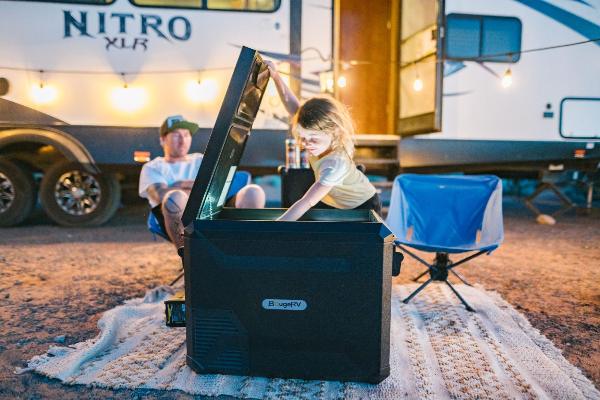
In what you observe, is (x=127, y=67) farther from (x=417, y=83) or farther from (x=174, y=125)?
(x=417, y=83)

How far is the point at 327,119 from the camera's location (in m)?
1.85

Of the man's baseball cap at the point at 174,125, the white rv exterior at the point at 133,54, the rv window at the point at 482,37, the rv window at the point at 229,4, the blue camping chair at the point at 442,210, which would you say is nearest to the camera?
the blue camping chair at the point at 442,210

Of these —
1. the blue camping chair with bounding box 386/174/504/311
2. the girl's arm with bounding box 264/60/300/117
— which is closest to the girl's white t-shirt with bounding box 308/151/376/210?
the girl's arm with bounding box 264/60/300/117

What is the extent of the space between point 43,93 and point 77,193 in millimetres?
1065

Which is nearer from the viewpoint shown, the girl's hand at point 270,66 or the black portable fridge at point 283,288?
the black portable fridge at point 283,288

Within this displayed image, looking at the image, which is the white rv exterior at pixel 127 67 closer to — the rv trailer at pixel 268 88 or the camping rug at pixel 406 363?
the rv trailer at pixel 268 88

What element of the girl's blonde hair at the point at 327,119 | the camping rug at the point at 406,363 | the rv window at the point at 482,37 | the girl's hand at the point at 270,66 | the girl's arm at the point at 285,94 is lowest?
the camping rug at the point at 406,363

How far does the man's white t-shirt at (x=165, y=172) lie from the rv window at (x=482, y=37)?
3334 millimetres

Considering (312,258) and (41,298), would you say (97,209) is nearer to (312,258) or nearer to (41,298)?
(41,298)

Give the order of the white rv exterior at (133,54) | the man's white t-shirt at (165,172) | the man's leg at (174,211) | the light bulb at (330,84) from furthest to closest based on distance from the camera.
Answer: the light bulb at (330,84) < the white rv exterior at (133,54) < the man's white t-shirt at (165,172) < the man's leg at (174,211)

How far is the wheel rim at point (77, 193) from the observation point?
4.68 m

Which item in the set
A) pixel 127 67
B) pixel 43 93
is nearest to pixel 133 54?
pixel 127 67

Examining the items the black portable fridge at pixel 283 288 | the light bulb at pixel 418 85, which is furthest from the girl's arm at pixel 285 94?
the light bulb at pixel 418 85

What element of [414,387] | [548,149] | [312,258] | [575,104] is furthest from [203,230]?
[575,104]
